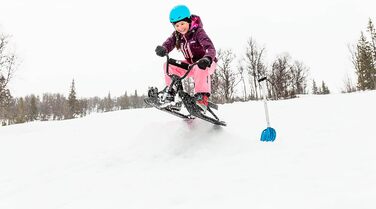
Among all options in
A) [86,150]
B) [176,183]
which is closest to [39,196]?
[176,183]

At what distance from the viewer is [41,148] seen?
5.18 metres

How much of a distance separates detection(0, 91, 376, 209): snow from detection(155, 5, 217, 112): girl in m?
0.74

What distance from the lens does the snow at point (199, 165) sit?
252cm

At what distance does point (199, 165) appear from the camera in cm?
364

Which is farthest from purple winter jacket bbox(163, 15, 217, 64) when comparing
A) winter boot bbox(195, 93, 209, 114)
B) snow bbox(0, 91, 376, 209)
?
snow bbox(0, 91, 376, 209)

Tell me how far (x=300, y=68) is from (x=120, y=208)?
61714mm

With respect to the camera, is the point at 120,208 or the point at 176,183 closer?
the point at 120,208

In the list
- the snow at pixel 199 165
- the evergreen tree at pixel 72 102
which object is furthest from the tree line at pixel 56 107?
the snow at pixel 199 165

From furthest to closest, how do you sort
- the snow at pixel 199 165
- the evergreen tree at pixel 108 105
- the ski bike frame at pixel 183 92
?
the evergreen tree at pixel 108 105 < the ski bike frame at pixel 183 92 < the snow at pixel 199 165

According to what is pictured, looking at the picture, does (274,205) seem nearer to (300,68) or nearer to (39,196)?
(39,196)

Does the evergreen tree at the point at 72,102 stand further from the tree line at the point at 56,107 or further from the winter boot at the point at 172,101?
the winter boot at the point at 172,101

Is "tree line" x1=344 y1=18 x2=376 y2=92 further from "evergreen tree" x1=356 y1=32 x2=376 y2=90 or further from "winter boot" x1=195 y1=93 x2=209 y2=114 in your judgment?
"winter boot" x1=195 y1=93 x2=209 y2=114

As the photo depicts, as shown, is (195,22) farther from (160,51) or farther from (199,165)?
(199,165)

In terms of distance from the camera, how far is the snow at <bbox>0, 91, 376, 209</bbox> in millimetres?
2518
